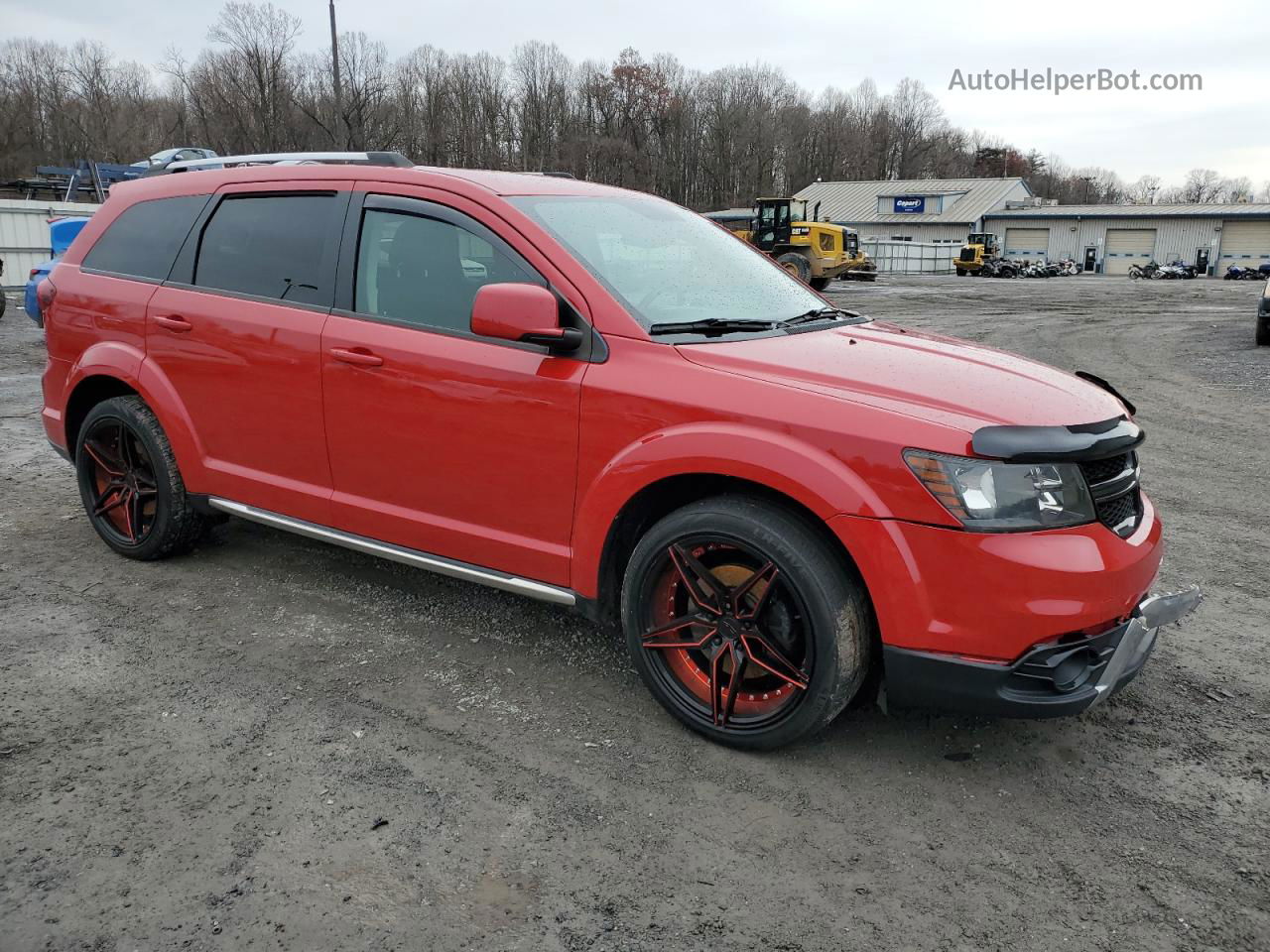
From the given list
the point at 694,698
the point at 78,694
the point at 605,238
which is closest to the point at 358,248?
the point at 605,238

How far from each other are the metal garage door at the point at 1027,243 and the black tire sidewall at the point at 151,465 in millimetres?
76341

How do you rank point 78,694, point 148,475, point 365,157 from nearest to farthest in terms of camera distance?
1. point 78,694
2. point 365,157
3. point 148,475

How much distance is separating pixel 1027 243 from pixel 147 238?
77.4 m

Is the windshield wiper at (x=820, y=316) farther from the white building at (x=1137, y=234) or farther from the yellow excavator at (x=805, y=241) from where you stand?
the white building at (x=1137, y=234)

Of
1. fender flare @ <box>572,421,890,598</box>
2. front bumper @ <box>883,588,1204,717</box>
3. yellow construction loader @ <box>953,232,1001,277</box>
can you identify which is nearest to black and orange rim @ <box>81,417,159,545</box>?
fender flare @ <box>572,421,890,598</box>

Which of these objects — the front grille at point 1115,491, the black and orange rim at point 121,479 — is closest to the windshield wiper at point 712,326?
the front grille at point 1115,491

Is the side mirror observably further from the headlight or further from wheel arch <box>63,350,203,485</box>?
wheel arch <box>63,350,203,485</box>

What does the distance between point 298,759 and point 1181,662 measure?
3.38 meters

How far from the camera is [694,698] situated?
3252mm

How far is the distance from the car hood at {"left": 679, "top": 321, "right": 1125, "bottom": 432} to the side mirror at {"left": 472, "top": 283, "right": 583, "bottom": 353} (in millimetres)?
445

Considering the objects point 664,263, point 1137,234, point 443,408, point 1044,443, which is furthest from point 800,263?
point 1137,234

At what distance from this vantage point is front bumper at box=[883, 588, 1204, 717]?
8.90 feet

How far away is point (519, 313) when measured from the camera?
315cm

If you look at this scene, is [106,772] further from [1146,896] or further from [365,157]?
[1146,896]
